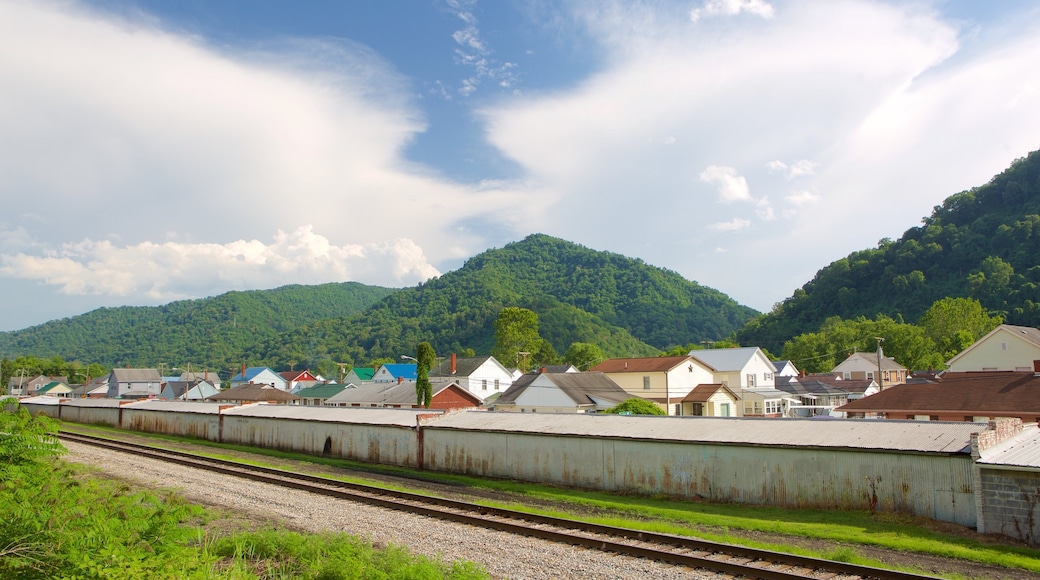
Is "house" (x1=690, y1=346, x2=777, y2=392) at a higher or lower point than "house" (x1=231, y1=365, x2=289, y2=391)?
higher

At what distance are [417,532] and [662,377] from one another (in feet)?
160

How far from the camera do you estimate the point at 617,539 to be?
47.8 feet

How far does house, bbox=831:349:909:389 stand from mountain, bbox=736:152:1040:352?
129 ft

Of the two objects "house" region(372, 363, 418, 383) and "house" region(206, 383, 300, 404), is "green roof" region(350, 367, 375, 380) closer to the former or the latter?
"house" region(372, 363, 418, 383)

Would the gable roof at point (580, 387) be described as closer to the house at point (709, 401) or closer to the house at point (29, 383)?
the house at point (709, 401)

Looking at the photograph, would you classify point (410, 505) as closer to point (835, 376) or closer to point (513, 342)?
point (835, 376)

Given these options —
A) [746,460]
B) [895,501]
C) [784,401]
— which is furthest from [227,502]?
[784,401]

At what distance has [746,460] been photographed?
1973 centimetres

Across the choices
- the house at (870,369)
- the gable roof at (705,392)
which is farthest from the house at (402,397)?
the house at (870,369)

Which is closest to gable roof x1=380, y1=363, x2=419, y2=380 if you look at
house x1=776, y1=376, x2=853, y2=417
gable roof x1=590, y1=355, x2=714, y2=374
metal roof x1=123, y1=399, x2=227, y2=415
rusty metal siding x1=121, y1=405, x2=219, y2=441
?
gable roof x1=590, y1=355, x2=714, y2=374

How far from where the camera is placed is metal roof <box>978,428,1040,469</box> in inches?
599

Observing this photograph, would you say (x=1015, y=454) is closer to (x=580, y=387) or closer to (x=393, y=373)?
(x=580, y=387)

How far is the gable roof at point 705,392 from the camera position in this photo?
59.3 meters

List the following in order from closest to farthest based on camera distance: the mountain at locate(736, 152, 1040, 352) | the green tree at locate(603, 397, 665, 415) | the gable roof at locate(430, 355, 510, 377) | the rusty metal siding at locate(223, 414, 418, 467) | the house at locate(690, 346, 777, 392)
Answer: the rusty metal siding at locate(223, 414, 418, 467)
the green tree at locate(603, 397, 665, 415)
the house at locate(690, 346, 777, 392)
the gable roof at locate(430, 355, 510, 377)
the mountain at locate(736, 152, 1040, 352)
